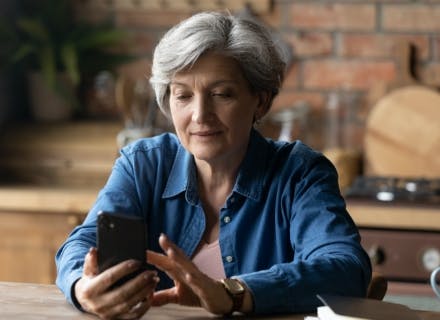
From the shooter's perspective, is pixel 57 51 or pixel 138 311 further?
pixel 57 51

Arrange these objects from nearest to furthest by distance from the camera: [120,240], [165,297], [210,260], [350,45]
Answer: [120,240], [165,297], [210,260], [350,45]

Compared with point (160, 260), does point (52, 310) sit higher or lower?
lower

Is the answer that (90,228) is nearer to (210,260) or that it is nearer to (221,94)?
(210,260)

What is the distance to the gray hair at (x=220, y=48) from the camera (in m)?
1.95

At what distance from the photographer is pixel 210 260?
2072 millimetres

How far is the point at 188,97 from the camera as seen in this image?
6.54ft

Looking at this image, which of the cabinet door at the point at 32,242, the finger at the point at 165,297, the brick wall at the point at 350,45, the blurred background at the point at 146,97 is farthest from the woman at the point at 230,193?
the brick wall at the point at 350,45

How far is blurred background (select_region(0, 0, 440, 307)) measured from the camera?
337 centimetres

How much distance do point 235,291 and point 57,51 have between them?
220cm

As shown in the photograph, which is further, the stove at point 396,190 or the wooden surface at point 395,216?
the stove at point 396,190

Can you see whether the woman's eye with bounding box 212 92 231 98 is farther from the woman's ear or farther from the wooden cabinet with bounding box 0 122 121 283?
the wooden cabinet with bounding box 0 122 121 283

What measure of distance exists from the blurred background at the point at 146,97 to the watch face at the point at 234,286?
4.78 ft

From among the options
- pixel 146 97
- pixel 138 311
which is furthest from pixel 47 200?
pixel 138 311

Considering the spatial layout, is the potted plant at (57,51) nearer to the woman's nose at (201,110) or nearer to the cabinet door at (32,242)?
the cabinet door at (32,242)
